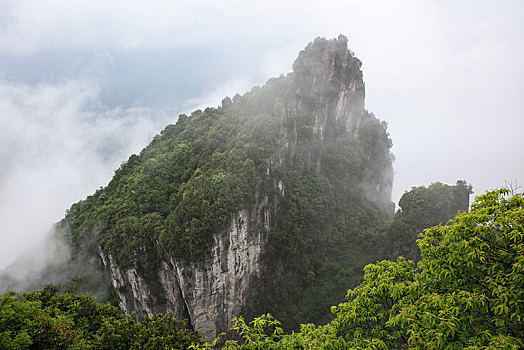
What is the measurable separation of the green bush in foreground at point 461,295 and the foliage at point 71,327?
21.5ft

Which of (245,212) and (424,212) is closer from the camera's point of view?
(245,212)

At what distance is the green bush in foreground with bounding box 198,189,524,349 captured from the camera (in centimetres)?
537

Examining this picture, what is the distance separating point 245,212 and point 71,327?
16.1 meters

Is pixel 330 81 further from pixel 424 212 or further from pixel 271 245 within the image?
pixel 271 245

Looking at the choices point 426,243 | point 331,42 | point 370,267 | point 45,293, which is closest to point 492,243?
point 426,243

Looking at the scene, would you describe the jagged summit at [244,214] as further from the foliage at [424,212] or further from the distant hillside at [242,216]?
the foliage at [424,212]

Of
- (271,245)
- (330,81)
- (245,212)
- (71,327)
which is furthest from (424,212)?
(71,327)

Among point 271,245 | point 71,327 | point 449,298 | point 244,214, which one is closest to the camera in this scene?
point 449,298

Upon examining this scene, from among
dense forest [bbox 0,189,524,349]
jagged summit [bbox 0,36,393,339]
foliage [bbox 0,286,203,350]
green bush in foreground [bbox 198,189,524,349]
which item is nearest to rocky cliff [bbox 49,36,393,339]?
jagged summit [bbox 0,36,393,339]

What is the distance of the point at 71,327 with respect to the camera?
1121 cm

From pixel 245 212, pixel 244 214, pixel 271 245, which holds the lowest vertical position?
pixel 271 245

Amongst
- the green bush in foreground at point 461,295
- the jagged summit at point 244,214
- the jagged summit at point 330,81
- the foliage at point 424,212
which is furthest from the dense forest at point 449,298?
the jagged summit at point 330,81

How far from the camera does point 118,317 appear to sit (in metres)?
13.2

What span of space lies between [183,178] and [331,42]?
27.9 meters
